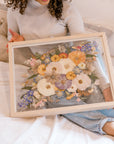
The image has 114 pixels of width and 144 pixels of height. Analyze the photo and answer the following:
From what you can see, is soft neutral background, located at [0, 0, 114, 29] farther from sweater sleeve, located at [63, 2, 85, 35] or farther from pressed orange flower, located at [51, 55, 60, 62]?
pressed orange flower, located at [51, 55, 60, 62]

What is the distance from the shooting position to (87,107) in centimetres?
72

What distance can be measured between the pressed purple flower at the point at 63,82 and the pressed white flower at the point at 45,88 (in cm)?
3

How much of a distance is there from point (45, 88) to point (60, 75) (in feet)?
0.32

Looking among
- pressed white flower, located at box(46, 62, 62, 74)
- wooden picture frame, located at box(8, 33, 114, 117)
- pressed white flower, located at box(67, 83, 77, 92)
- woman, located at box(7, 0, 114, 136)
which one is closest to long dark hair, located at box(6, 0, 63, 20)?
woman, located at box(7, 0, 114, 136)

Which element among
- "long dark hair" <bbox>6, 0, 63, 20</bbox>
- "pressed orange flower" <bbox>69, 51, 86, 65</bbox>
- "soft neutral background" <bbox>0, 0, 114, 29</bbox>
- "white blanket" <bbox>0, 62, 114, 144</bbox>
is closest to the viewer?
"white blanket" <bbox>0, 62, 114, 144</bbox>

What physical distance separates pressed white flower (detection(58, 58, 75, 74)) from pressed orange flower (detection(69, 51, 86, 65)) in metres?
0.02

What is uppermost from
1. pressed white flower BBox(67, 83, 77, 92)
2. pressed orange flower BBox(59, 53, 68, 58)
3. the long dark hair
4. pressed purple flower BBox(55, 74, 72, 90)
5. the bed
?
the long dark hair

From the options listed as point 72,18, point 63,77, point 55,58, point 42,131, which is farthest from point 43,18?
point 42,131

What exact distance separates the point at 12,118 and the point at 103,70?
1.64 feet

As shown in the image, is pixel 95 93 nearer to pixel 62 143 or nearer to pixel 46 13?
pixel 62 143

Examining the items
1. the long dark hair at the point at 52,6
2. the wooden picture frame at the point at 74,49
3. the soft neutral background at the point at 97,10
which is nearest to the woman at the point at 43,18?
the long dark hair at the point at 52,6

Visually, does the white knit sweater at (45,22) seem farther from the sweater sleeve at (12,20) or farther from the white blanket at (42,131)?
the white blanket at (42,131)

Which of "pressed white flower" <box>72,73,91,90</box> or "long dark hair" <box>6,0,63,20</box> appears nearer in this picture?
"pressed white flower" <box>72,73,91,90</box>

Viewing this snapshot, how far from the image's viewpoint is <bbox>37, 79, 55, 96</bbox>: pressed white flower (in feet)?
2.51
